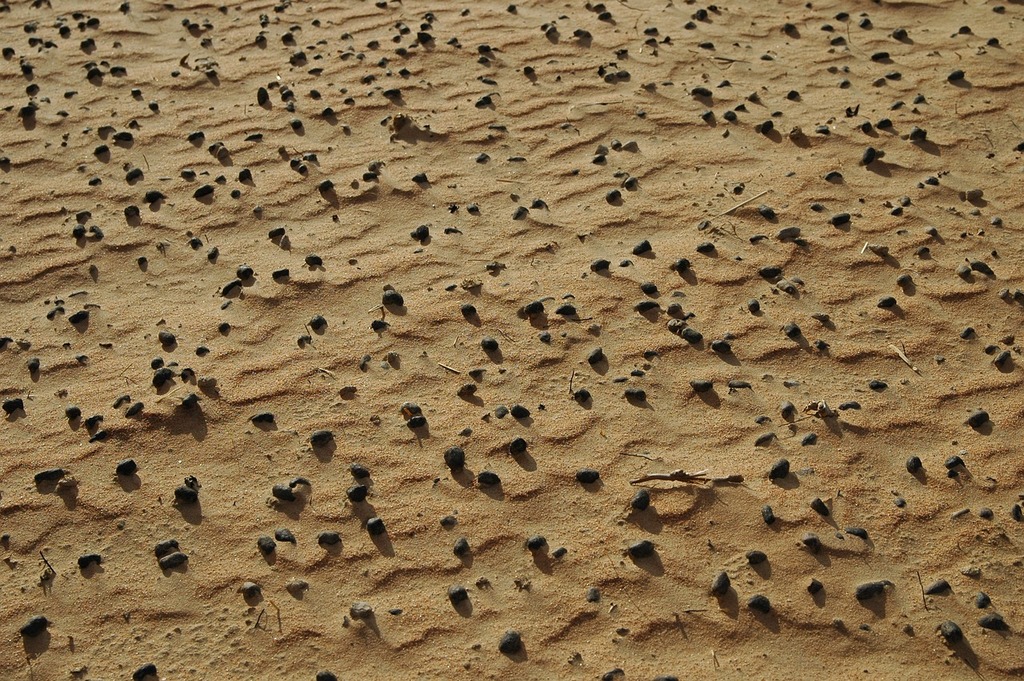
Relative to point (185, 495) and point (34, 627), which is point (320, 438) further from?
point (34, 627)

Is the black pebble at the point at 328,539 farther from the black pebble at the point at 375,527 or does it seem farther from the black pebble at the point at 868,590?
the black pebble at the point at 868,590

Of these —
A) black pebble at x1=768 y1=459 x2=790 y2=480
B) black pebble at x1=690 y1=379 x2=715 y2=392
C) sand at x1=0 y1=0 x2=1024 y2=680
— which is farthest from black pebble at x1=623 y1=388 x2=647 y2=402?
black pebble at x1=768 y1=459 x2=790 y2=480

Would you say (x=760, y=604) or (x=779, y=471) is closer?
(x=760, y=604)

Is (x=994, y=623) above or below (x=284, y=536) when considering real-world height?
below

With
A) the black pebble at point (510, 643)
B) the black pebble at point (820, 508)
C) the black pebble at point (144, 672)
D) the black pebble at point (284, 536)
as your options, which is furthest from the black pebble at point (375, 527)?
the black pebble at point (820, 508)

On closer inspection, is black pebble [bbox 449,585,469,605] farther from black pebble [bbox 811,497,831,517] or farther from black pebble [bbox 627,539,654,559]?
black pebble [bbox 811,497,831,517]

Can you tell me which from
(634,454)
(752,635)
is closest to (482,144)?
(634,454)

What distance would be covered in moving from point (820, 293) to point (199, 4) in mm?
4916

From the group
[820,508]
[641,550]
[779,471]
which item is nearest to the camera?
[641,550]

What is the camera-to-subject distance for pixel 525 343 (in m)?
4.17

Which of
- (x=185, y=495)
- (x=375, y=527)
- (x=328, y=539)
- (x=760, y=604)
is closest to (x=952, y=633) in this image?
(x=760, y=604)

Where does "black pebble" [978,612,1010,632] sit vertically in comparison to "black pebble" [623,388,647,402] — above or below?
below

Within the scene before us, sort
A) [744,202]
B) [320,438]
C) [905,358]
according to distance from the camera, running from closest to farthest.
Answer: [320,438] < [905,358] < [744,202]

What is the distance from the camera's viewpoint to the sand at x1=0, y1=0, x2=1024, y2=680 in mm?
3178
